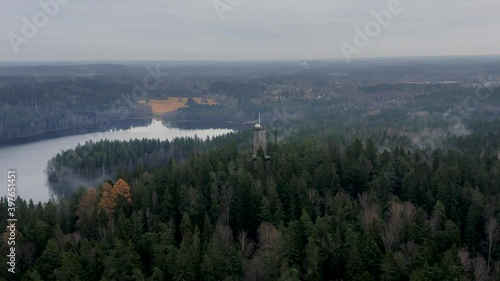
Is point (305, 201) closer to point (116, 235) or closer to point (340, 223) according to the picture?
point (340, 223)

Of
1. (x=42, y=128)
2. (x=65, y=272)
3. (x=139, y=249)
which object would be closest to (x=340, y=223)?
(x=139, y=249)

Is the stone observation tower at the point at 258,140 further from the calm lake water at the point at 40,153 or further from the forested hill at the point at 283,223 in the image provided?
the calm lake water at the point at 40,153

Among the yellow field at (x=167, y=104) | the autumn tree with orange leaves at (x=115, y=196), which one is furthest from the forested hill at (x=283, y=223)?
the yellow field at (x=167, y=104)

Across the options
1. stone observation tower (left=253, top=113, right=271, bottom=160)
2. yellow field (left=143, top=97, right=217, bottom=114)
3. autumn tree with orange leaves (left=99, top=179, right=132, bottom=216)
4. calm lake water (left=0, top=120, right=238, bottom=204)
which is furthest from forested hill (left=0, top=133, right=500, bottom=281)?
yellow field (left=143, top=97, right=217, bottom=114)

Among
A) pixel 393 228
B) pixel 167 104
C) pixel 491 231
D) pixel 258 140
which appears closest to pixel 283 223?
pixel 393 228

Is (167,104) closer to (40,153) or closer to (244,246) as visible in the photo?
(40,153)

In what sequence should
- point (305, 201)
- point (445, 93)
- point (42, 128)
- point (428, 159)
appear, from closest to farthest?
1. point (305, 201)
2. point (428, 159)
3. point (42, 128)
4. point (445, 93)

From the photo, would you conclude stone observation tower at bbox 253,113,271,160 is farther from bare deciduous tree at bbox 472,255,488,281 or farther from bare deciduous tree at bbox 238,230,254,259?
bare deciduous tree at bbox 472,255,488,281
